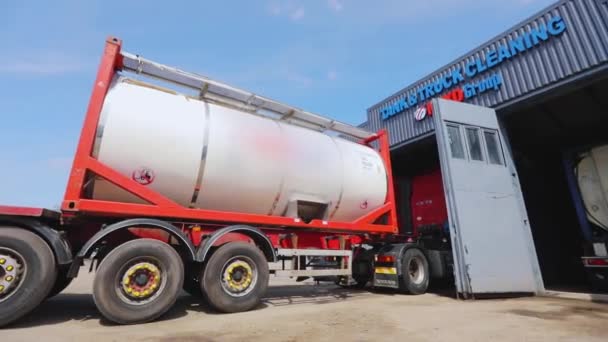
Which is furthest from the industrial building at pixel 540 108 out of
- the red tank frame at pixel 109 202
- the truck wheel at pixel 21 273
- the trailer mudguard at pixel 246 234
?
the truck wheel at pixel 21 273

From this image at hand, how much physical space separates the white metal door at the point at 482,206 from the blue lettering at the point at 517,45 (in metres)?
1.63

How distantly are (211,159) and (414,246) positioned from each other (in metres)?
5.52

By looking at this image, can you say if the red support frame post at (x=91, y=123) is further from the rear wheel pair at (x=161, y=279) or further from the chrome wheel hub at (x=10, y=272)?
the rear wheel pair at (x=161, y=279)

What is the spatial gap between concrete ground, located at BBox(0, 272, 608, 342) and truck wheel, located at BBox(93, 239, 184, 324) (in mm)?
191

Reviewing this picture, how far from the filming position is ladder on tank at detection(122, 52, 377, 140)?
5.38 metres

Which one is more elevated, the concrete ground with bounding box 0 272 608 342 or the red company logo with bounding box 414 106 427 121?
the red company logo with bounding box 414 106 427 121

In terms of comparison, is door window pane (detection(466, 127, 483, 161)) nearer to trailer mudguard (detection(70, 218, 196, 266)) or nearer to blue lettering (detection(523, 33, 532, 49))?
blue lettering (detection(523, 33, 532, 49))

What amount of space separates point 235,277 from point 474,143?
670cm

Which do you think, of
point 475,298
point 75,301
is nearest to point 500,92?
point 475,298

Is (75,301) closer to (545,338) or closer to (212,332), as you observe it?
(212,332)

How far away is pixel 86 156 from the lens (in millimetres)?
4387

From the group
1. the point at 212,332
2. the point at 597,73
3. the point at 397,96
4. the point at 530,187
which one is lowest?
the point at 212,332

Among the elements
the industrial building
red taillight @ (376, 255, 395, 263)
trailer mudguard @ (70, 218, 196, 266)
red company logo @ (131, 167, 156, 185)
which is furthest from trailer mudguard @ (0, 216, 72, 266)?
the industrial building

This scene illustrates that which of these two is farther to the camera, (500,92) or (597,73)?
(500,92)
